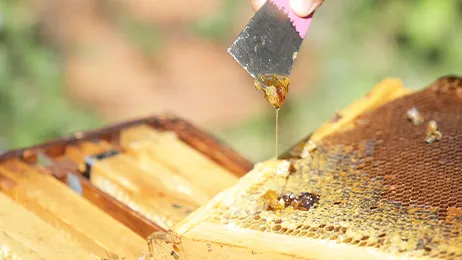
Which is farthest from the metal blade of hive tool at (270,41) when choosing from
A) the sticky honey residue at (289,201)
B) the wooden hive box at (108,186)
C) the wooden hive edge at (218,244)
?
the wooden hive box at (108,186)

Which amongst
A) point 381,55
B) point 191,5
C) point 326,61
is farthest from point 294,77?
point 191,5

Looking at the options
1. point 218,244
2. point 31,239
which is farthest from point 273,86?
point 31,239

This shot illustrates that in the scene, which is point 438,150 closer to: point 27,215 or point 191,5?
point 27,215

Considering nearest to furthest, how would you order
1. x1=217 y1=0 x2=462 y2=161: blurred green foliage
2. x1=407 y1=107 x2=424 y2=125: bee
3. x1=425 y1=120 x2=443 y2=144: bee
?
x1=425 y1=120 x2=443 y2=144: bee → x1=407 y1=107 x2=424 y2=125: bee → x1=217 y1=0 x2=462 y2=161: blurred green foliage

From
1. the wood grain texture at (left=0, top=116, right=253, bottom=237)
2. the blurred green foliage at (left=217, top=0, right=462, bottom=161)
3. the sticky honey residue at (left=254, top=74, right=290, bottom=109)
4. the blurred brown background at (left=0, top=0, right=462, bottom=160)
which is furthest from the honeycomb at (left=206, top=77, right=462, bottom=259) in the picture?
the blurred brown background at (left=0, top=0, right=462, bottom=160)

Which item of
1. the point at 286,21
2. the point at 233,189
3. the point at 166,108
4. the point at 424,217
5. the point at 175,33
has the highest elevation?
the point at 175,33

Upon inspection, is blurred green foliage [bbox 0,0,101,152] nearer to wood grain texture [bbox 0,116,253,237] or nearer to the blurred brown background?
the blurred brown background

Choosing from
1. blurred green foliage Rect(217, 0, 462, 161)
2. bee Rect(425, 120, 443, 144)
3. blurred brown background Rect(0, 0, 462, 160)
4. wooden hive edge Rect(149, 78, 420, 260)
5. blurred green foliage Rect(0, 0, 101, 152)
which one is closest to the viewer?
wooden hive edge Rect(149, 78, 420, 260)
